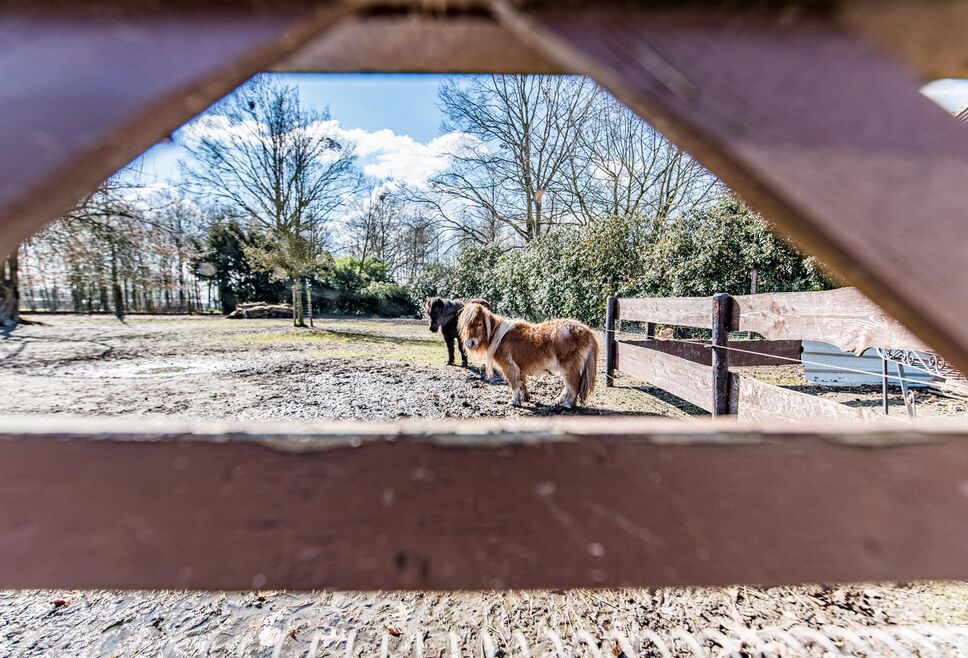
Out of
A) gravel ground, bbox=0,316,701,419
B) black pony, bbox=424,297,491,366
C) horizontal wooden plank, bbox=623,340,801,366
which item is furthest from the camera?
black pony, bbox=424,297,491,366

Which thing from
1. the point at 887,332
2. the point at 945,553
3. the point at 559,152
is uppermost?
the point at 559,152

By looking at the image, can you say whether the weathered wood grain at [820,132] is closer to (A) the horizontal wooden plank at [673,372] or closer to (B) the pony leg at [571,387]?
(A) the horizontal wooden plank at [673,372]

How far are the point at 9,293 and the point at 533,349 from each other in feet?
56.1

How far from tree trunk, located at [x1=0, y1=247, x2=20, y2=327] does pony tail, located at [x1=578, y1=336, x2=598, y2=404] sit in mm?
13332

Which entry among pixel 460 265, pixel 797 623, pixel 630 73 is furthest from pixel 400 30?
pixel 460 265

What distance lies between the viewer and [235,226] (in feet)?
61.9

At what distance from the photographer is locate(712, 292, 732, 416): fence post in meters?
2.87

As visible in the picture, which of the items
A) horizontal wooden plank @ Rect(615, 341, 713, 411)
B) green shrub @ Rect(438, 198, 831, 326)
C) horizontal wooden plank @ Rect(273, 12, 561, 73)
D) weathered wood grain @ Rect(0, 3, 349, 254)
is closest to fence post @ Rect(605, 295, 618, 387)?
horizontal wooden plank @ Rect(615, 341, 713, 411)

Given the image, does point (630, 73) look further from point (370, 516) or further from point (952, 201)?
point (370, 516)

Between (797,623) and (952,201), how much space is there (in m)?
2.26

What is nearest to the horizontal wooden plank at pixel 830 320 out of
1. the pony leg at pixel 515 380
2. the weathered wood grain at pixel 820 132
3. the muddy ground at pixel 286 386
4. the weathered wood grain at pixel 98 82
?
the weathered wood grain at pixel 820 132

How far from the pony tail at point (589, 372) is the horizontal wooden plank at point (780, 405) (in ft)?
6.37

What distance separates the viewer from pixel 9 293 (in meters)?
12.0

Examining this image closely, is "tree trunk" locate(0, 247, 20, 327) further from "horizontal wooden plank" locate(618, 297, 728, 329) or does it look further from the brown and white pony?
"horizontal wooden plank" locate(618, 297, 728, 329)
